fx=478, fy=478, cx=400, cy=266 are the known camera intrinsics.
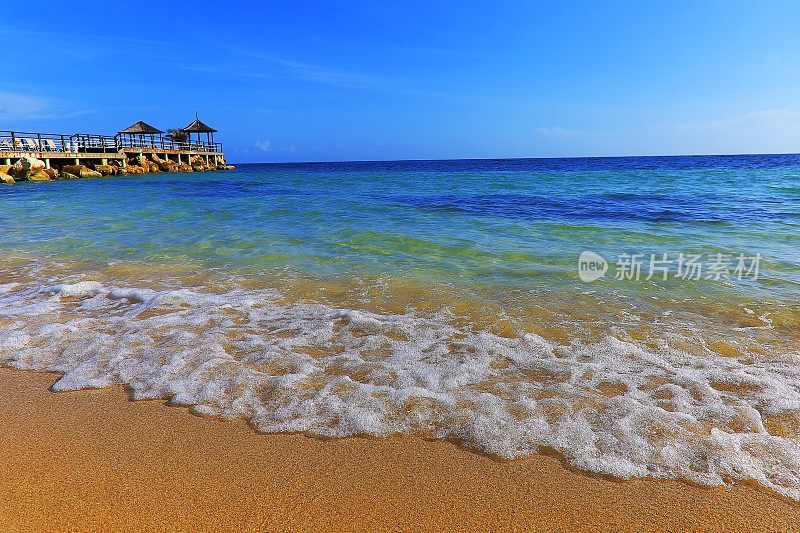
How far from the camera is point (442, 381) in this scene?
3.02 meters

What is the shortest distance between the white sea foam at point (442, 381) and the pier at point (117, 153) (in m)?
29.3

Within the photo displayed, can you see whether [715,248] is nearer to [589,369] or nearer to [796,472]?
[589,369]

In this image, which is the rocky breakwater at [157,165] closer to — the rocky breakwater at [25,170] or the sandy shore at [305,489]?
the rocky breakwater at [25,170]

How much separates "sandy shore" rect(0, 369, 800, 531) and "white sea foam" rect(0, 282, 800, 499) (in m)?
0.14

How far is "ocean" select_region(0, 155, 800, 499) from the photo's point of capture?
248cm

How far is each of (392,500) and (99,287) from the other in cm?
469

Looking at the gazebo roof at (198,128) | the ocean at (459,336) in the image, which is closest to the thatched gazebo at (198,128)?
the gazebo roof at (198,128)

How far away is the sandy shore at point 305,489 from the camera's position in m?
1.84

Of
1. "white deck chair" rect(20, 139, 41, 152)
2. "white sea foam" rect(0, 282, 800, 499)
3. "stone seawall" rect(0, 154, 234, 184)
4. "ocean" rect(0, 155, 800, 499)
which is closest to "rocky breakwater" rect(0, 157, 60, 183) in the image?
"stone seawall" rect(0, 154, 234, 184)

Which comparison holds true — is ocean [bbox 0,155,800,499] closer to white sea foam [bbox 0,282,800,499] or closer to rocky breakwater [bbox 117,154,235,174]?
white sea foam [bbox 0,282,800,499]

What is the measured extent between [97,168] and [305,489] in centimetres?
3752

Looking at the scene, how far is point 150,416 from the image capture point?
260 cm

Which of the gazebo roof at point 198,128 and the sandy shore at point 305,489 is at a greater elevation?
the gazebo roof at point 198,128

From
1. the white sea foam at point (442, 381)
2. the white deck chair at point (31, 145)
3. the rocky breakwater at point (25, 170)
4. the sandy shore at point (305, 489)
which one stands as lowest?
the sandy shore at point (305, 489)
